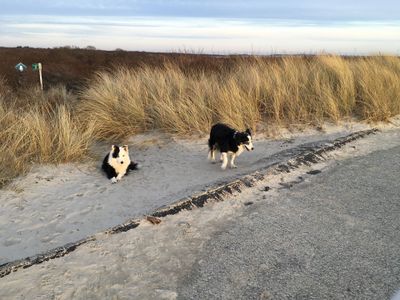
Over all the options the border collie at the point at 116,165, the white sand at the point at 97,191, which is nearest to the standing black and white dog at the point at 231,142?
the white sand at the point at 97,191

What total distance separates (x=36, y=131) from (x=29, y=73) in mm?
19803

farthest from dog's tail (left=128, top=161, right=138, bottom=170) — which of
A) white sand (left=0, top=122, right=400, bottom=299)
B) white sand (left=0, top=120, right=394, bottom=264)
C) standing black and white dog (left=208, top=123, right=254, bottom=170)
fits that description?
white sand (left=0, top=122, right=400, bottom=299)

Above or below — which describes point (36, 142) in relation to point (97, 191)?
above

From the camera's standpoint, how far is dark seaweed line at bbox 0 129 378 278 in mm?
3463

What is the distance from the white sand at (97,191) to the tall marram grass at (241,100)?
75 centimetres

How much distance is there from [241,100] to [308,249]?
17.9 ft

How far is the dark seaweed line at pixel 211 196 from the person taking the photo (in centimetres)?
346

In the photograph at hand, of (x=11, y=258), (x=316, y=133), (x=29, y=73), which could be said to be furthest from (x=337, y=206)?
(x=29, y=73)

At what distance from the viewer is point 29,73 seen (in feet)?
82.2

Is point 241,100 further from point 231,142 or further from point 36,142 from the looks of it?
point 36,142

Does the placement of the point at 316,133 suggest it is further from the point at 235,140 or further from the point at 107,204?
the point at 107,204

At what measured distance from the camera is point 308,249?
3682mm

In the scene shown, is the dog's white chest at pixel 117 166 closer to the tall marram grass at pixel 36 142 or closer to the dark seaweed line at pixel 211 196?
the tall marram grass at pixel 36 142

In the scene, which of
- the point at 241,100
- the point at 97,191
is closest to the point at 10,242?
the point at 97,191
